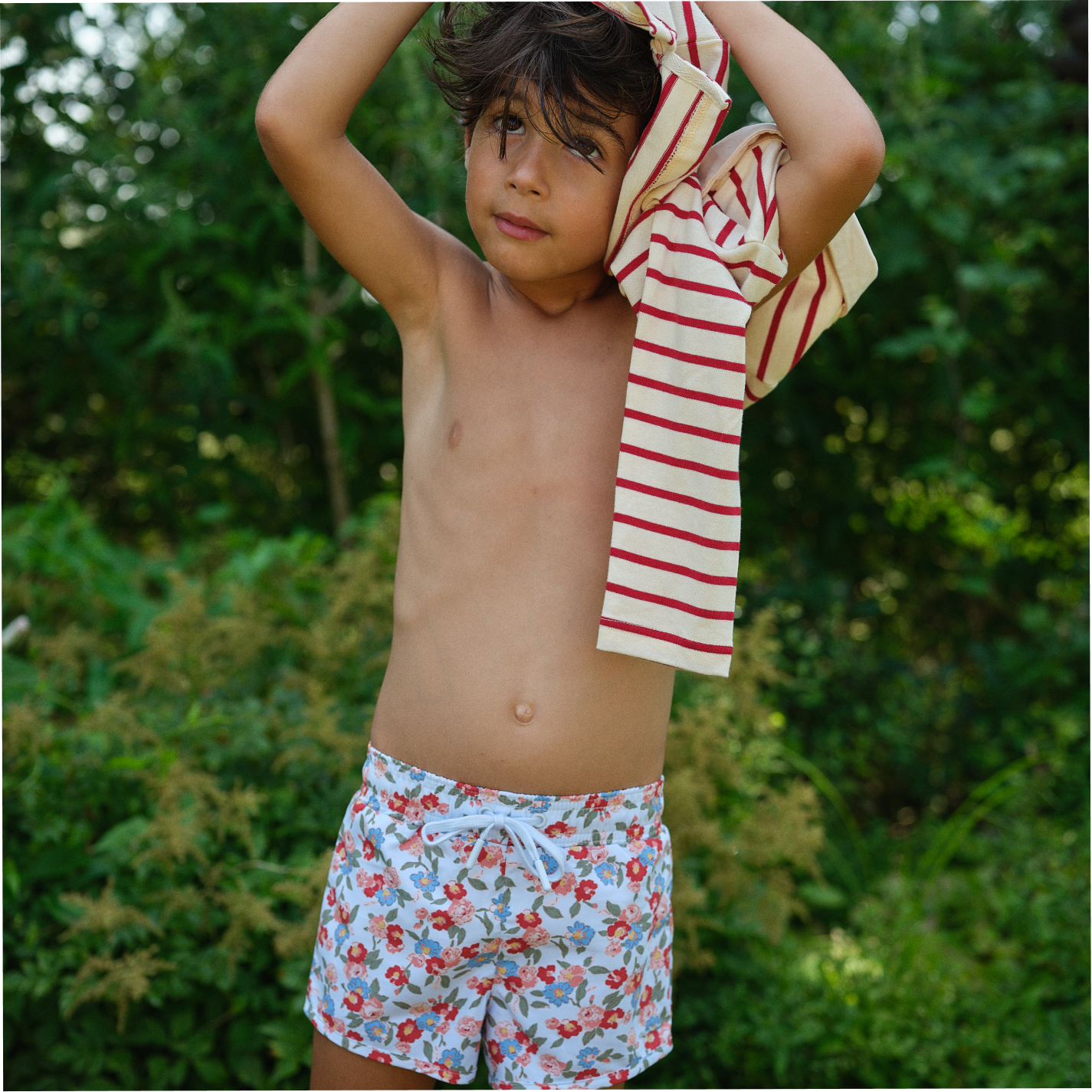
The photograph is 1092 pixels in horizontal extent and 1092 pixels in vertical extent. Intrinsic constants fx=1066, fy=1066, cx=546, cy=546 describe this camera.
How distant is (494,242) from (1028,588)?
7.85ft

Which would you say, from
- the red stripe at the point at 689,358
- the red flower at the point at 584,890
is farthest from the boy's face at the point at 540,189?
the red flower at the point at 584,890

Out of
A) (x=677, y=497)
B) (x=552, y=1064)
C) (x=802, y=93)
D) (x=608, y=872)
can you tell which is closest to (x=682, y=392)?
(x=677, y=497)

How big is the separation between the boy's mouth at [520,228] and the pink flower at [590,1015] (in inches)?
35.5

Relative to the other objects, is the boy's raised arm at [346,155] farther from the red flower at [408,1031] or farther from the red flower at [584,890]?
the red flower at [408,1031]

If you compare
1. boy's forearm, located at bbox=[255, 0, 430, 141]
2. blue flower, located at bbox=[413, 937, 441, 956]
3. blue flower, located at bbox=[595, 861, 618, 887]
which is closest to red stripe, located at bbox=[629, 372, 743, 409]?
boy's forearm, located at bbox=[255, 0, 430, 141]

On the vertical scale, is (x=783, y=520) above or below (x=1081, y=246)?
below

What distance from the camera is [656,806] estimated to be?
4.46ft

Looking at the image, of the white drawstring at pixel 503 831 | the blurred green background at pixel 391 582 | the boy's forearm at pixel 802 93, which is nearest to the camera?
the boy's forearm at pixel 802 93

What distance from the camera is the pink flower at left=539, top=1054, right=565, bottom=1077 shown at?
1285 mm

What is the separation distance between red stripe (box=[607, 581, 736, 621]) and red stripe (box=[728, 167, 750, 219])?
1.42ft

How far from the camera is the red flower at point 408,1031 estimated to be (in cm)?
127

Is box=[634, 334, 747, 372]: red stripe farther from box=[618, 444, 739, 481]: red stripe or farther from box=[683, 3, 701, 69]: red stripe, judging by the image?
box=[683, 3, 701, 69]: red stripe

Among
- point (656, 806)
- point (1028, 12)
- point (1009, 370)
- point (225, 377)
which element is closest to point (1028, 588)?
point (1009, 370)

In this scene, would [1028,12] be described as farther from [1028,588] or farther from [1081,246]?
[1028,588]
